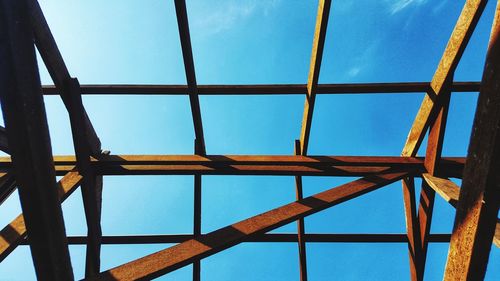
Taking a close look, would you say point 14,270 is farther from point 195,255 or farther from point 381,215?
point 195,255

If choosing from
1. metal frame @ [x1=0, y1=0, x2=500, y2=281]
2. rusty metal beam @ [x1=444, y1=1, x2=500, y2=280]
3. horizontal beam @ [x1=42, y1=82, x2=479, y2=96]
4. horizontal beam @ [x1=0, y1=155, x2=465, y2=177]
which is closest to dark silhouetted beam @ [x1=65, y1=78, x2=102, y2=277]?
metal frame @ [x1=0, y1=0, x2=500, y2=281]

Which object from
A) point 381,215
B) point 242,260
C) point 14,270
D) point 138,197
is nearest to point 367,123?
point 381,215

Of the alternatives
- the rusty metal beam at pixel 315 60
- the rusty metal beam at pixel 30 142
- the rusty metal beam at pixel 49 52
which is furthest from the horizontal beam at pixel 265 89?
the rusty metal beam at pixel 30 142

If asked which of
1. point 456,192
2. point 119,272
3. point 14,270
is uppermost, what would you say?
point 14,270

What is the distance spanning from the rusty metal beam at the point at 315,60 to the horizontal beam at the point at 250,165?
0.33 m

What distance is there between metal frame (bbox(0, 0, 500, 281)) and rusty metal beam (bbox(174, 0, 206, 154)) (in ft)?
0.04

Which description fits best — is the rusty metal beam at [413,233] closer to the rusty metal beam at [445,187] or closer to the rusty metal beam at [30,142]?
the rusty metal beam at [445,187]

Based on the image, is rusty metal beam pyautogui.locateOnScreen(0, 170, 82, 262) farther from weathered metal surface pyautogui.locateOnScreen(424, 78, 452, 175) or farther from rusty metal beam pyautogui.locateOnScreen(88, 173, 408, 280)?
weathered metal surface pyautogui.locateOnScreen(424, 78, 452, 175)

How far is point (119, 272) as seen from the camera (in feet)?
9.14

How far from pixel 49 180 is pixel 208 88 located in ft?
9.24

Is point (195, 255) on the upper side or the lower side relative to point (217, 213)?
lower

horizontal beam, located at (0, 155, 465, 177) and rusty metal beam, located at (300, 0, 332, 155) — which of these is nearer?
rusty metal beam, located at (300, 0, 332, 155)

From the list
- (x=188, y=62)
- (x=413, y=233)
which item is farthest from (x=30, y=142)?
(x=413, y=233)

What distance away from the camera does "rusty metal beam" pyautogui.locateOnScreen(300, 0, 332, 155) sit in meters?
3.84
